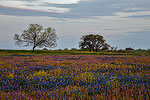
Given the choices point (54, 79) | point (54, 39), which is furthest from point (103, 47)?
point (54, 79)

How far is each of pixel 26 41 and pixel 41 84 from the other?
4580 cm

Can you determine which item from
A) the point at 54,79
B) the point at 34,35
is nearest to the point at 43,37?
the point at 34,35

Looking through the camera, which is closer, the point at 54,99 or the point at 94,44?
the point at 54,99

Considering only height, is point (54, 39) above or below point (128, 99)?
above

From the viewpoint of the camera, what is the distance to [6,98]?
14.4 ft

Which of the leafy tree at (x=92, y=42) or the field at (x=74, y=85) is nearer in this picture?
the field at (x=74, y=85)

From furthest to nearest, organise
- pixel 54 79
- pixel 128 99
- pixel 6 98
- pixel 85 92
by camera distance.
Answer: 1. pixel 54 79
2. pixel 85 92
3. pixel 6 98
4. pixel 128 99

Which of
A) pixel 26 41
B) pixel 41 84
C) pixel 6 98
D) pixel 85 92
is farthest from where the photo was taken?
pixel 26 41

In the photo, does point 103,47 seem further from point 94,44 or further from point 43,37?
point 43,37

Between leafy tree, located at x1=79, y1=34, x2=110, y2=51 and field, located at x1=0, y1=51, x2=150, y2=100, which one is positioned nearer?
field, located at x1=0, y1=51, x2=150, y2=100

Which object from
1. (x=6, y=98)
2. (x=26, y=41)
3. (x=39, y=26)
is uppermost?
(x=39, y=26)

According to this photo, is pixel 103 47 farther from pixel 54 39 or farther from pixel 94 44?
pixel 54 39

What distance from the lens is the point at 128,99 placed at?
13.0ft

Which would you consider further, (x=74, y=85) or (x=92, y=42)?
(x=92, y=42)
